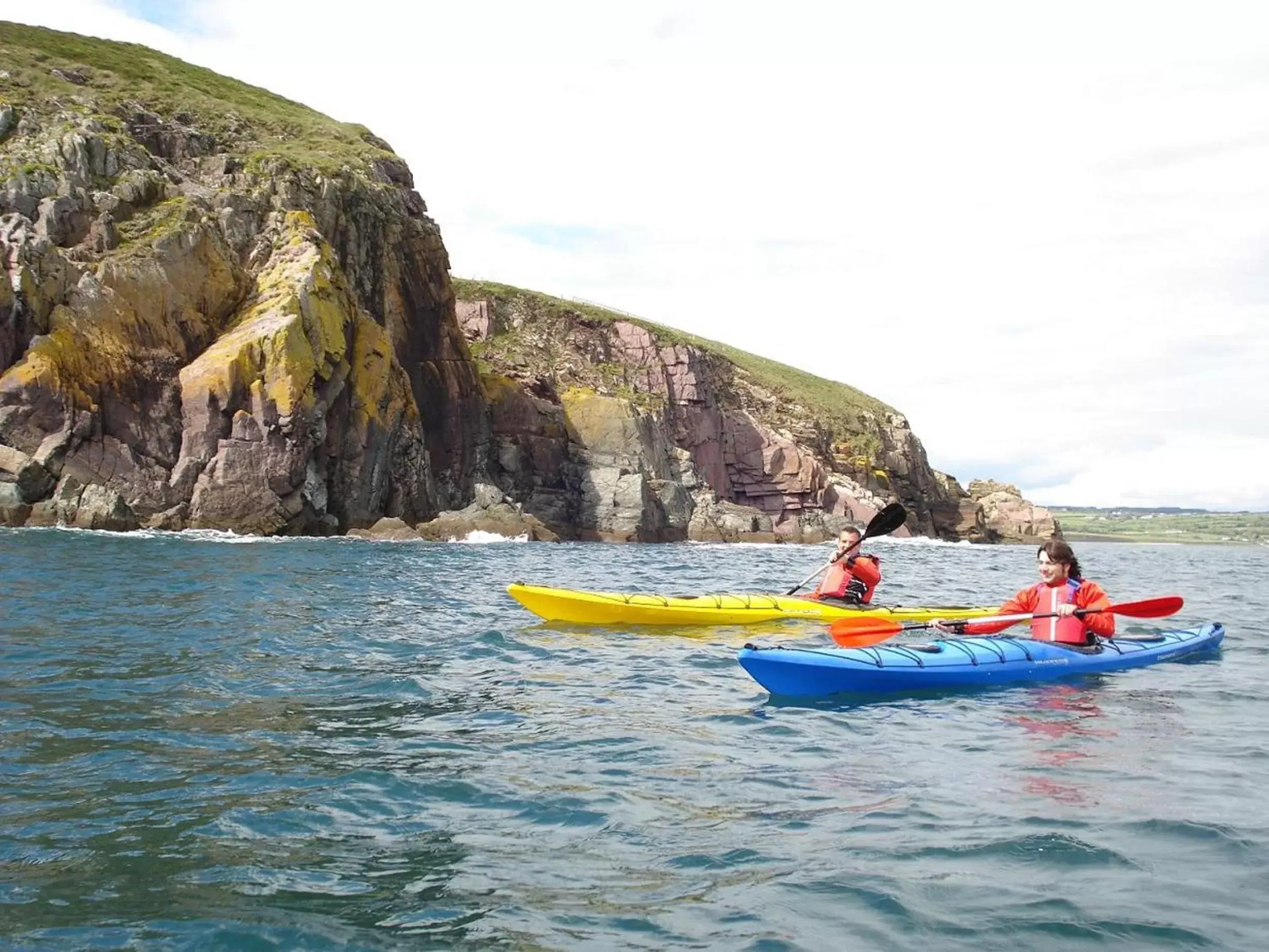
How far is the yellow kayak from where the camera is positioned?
1343 centimetres

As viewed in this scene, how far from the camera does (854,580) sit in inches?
548

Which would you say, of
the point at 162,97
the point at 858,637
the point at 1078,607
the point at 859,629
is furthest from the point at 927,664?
the point at 162,97

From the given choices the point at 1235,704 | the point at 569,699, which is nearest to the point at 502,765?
the point at 569,699

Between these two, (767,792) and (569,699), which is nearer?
(767,792)

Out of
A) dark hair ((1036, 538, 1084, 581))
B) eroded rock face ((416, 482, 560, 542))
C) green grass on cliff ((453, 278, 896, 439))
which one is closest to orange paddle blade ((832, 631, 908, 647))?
dark hair ((1036, 538, 1084, 581))

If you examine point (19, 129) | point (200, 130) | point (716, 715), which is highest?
point (200, 130)

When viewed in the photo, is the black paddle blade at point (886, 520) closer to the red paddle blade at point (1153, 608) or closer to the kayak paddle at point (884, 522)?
the kayak paddle at point (884, 522)

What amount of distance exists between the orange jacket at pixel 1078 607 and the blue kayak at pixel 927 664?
24 cm

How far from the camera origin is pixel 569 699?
28.0 feet

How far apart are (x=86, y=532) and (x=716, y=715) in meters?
24.1

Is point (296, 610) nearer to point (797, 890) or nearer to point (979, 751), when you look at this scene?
point (979, 751)

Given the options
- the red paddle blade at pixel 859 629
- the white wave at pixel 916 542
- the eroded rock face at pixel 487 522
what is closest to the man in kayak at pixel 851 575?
the red paddle blade at pixel 859 629

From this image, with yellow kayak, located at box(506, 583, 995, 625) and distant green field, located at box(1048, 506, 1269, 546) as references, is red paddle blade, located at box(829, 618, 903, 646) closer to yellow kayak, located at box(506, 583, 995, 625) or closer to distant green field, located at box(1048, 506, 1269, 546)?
yellow kayak, located at box(506, 583, 995, 625)

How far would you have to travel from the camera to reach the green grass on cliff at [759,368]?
75.6m
